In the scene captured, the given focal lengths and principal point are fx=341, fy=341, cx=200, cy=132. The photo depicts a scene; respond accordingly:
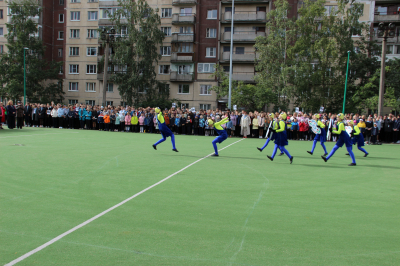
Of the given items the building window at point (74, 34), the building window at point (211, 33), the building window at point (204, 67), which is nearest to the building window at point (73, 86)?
the building window at point (74, 34)

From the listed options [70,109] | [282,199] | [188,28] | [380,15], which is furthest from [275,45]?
[282,199]

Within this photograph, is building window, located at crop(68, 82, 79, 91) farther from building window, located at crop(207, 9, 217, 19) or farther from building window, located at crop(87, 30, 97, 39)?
building window, located at crop(207, 9, 217, 19)

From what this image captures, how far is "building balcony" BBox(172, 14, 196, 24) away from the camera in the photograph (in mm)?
53438

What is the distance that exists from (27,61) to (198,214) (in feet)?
192

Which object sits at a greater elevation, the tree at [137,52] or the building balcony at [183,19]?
the building balcony at [183,19]

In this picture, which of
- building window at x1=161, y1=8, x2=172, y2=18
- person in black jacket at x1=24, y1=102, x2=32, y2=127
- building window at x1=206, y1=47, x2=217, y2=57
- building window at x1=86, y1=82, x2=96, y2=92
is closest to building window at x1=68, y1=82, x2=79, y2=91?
building window at x1=86, y1=82, x2=96, y2=92

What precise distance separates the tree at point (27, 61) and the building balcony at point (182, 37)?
20285 millimetres

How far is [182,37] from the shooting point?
53938mm

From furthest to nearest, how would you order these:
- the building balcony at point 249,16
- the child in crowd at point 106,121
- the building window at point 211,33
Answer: the building window at point 211,33 → the building balcony at point 249,16 → the child in crowd at point 106,121

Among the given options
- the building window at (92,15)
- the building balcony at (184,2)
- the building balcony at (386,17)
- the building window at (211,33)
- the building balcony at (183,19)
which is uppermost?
the building balcony at (184,2)

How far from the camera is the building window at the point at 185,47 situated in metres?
54.5

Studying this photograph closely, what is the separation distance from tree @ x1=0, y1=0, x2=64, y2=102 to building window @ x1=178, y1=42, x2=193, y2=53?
20.8 m

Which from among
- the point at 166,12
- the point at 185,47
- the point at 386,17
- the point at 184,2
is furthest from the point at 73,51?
the point at 386,17

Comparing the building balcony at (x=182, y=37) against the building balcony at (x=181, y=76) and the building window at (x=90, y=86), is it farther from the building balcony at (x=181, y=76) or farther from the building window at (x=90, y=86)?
the building window at (x=90, y=86)
